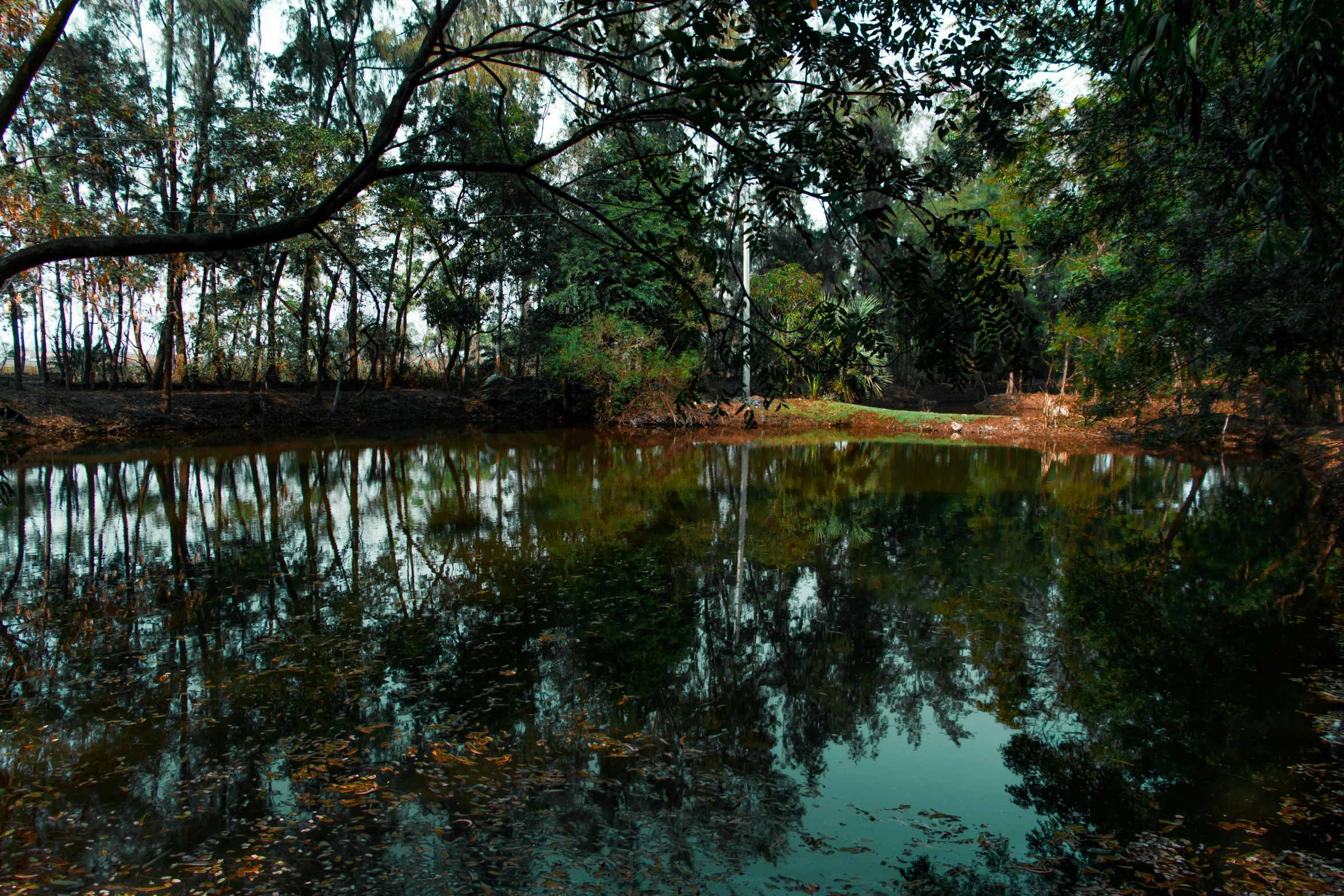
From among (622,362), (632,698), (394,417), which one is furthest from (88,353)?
(632,698)

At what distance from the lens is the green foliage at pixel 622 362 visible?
24.6 m

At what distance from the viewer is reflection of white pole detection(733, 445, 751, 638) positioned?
6.38 metres

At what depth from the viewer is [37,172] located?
39.7 feet

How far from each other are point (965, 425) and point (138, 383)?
A: 27.1 m

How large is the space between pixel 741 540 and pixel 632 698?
4.62m

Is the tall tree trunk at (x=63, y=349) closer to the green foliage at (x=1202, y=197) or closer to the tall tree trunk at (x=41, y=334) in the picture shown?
the tall tree trunk at (x=41, y=334)

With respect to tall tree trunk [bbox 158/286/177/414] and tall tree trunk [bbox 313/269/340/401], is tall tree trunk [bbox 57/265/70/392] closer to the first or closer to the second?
tall tree trunk [bbox 158/286/177/414]

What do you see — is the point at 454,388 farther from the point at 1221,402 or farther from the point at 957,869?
the point at 957,869

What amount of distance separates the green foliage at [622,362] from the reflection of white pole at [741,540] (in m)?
8.45

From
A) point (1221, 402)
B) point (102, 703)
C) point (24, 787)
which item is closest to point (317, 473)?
point (102, 703)

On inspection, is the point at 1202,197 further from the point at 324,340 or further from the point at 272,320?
the point at 324,340

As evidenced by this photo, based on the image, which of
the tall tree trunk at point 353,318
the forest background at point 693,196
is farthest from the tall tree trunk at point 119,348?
the tall tree trunk at point 353,318

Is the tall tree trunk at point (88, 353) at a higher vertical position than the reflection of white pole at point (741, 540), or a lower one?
higher

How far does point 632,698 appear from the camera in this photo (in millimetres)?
4676
